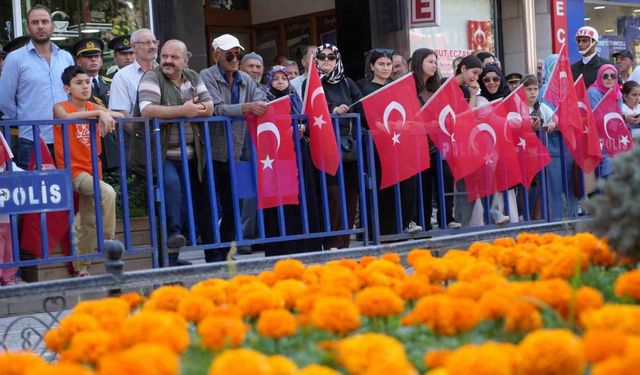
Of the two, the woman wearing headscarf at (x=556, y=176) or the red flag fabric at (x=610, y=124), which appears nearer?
the woman wearing headscarf at (x=556, y=176)

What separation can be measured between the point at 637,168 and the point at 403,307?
78 cm

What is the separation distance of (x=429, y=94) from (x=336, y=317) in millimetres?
7839

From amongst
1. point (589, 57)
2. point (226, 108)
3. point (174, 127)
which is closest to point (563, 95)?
A: point (589, 57)

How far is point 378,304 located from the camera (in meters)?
3.06

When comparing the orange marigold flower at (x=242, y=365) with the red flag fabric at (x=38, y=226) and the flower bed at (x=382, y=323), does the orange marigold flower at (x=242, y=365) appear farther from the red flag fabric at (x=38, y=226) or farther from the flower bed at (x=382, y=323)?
the red flag fabric at (x=38, y=226)

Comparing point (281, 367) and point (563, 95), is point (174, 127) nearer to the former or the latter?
point (563, 95)

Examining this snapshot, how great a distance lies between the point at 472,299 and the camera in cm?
310

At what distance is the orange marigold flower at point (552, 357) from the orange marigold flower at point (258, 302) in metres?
1.07

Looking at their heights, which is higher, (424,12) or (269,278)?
(424,12)

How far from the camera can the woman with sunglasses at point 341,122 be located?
9516mm

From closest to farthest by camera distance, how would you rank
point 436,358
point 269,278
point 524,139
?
point 436,358
point 269,278
point 524,139

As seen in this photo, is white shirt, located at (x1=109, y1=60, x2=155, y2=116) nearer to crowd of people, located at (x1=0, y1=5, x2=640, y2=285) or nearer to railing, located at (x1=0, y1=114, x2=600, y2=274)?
crowd of people, located at (x1=0, y1=5, x2=640, y2=285)

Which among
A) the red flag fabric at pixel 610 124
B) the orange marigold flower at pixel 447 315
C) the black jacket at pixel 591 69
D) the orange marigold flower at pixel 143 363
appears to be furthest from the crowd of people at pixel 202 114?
the orange marigold flower at pixel 143 363

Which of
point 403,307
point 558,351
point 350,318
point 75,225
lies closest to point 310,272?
point 403,307
